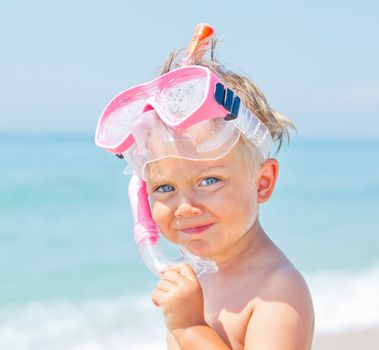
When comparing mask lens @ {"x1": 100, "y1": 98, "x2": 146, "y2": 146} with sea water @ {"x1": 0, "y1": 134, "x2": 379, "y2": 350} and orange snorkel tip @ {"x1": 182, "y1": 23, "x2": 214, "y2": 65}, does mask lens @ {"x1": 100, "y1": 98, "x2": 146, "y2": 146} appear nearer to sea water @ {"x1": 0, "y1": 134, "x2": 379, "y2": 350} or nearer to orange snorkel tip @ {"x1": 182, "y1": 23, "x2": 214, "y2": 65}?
orange snorkel tip @ {"x1": 182, "y1": 23, "x2": 214, "y2": 65}

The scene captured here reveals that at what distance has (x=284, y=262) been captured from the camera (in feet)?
10.1

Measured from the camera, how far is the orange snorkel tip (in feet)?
11.0

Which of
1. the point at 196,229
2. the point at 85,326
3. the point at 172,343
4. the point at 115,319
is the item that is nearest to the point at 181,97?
the point at 196,229

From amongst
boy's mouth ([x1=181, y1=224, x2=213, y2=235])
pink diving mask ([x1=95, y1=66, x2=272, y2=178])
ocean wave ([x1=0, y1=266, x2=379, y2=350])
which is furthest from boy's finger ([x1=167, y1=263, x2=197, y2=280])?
ocean wave ([x1=0, y1=266, x2=379, y2=350])

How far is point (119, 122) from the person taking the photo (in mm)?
3154

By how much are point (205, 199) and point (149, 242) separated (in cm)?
39

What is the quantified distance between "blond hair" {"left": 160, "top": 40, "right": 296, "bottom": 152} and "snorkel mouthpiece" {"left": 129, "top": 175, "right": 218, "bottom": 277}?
483mm

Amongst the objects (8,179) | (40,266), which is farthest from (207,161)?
(8,179)

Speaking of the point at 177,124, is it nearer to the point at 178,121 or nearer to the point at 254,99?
the point at 178,121

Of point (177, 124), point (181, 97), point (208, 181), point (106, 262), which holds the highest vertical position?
point (106, 262)

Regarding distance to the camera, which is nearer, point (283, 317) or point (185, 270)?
point (283, 317)

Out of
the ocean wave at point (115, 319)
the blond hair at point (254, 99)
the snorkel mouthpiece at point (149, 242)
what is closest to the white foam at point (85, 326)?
the ocean wave at point (115, 319)

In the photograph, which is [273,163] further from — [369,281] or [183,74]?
[369,281]

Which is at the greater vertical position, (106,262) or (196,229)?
(106,262)
